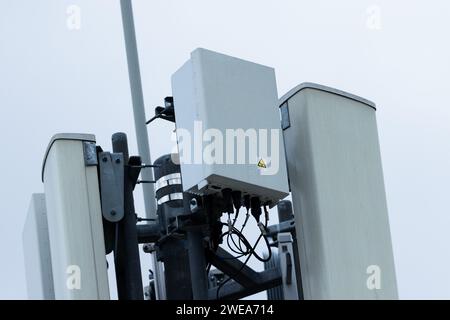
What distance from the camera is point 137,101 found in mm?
11125

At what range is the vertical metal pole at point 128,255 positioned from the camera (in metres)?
6.96

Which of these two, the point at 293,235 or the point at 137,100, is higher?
the point at 137,100

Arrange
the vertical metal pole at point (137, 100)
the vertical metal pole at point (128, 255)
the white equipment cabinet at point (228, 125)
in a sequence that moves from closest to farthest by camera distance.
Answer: the white equipment cabinet at point (228, 125)
the vertical metal pole at point (128, 255)
the vertical metal pole at point (137, 100)

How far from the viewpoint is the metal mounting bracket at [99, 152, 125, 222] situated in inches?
270

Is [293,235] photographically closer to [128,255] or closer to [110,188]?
[128,255]

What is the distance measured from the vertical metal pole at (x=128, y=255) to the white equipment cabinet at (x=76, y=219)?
276 millimetres

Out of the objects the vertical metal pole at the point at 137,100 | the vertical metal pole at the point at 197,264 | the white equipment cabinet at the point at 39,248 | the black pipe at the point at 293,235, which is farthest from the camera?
the vertical metal pole at the point at 137,100

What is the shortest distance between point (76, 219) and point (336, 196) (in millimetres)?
1303

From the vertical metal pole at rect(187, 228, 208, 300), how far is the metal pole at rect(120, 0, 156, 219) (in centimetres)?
284

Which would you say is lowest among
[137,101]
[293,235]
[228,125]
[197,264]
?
[197,264]

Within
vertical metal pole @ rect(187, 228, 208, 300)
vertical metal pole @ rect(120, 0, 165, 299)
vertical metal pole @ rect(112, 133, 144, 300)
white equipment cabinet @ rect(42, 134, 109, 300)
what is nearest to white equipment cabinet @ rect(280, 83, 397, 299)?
vertical metal pole @ rect(187, 228, 208, 300)

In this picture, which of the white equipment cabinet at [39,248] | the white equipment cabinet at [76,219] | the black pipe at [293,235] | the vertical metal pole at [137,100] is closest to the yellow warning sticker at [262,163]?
the black pipe at [293,235]

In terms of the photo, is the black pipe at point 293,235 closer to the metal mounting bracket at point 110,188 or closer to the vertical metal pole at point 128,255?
the vertical metal pole at point 128,255

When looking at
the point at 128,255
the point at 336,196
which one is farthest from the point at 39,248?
the point at 336,196
